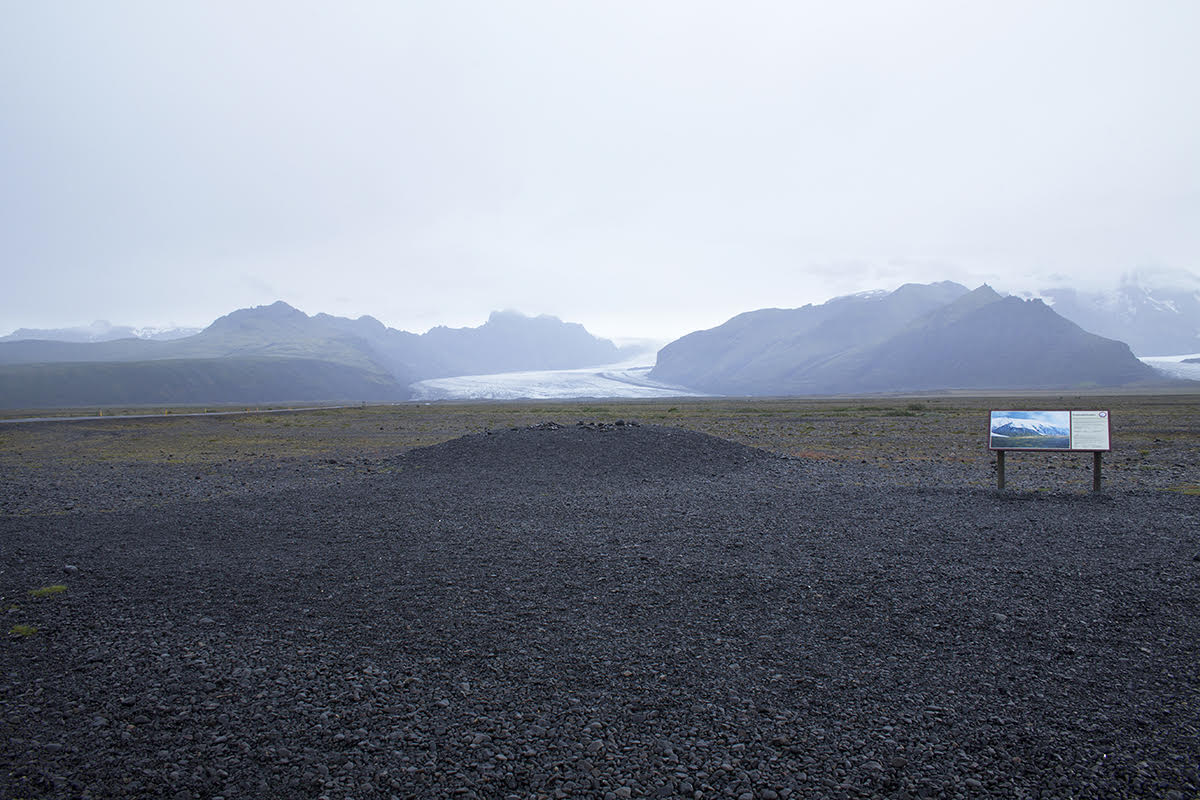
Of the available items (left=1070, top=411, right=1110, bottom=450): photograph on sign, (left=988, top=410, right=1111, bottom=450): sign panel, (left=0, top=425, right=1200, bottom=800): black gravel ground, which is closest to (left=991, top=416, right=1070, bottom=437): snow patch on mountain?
(left=988, top=410, right=1111, bottom=450): sign panel

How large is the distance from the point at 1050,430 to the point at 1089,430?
2.40 feet

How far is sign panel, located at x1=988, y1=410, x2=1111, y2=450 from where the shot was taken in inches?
572

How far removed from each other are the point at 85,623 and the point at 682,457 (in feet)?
55.7

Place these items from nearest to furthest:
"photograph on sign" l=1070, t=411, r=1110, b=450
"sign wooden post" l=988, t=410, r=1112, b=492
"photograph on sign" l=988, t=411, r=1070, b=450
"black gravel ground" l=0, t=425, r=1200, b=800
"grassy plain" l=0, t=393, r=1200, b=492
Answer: "black gravel ground" l=0, t=425, r=1200, b=800, "photograph on sign" l=1070, t=411, r=1110, b=450, "sign wooden post" l=988, t=410, r=1112, b=492, "photograph on sign" l=988, t=411, r=1070, b=450, "grassy plain" l=0, t=393, r=1200, b=492

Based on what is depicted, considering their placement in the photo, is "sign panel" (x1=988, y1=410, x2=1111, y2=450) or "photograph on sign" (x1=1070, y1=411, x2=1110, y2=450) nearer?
"photograph on sign" (x1=1070, y1=411, x2=1110, y2=450)

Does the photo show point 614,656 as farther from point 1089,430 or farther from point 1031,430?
point 1089,430

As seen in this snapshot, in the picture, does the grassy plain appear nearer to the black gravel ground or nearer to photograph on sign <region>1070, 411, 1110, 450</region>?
photograph on sign <region>1070, 411, 1110, 450</region>

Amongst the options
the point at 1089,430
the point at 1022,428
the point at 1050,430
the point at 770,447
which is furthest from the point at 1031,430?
the point at 770,447

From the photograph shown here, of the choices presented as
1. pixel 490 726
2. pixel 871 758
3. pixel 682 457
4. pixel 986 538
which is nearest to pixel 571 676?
pixel 490 726

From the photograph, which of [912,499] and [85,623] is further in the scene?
[912,499]

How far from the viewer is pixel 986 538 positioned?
11.3 meters

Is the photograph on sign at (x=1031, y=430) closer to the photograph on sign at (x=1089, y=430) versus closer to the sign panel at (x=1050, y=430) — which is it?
the sign panel at (x=1050, y=430)

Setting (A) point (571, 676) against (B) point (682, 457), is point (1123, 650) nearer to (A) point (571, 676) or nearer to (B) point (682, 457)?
(A) point (571, 676)

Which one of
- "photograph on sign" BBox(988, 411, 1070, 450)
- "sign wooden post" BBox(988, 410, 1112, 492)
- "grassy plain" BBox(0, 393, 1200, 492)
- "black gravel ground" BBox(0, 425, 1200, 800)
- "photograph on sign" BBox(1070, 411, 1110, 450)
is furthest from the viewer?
"grassy plain" BBox(0, 393, 1200, 492)
